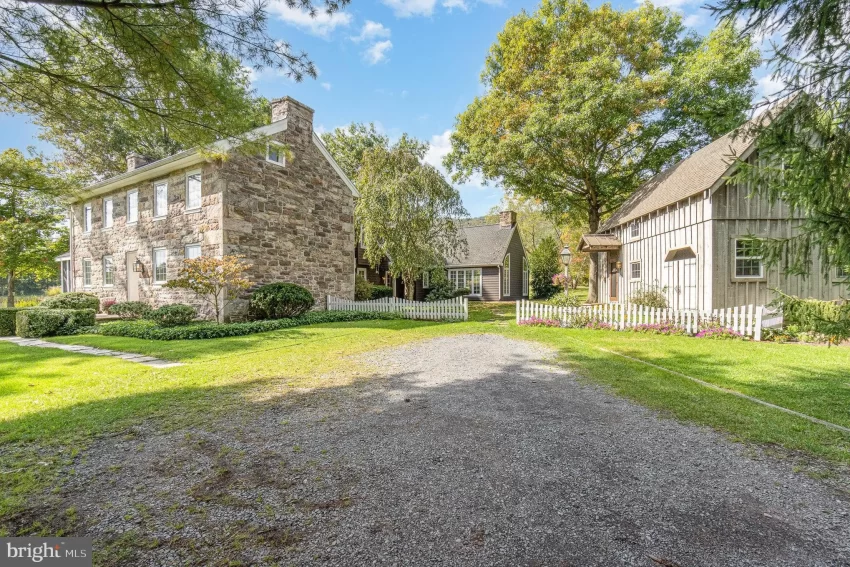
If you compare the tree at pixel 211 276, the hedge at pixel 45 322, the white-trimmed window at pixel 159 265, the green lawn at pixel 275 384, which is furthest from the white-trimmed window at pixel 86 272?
the green lawn at pixel 275 384

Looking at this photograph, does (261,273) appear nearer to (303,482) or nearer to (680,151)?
(303,482)

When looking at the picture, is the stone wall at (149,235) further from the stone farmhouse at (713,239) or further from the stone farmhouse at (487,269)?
the stone farmhouse at (713,239)

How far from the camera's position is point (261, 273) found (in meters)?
14.0

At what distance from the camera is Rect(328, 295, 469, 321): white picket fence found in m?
14.5

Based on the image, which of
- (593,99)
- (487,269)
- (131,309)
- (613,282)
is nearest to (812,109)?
(593,99)

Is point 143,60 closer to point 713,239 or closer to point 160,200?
point 160,200

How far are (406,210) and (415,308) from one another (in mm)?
4271

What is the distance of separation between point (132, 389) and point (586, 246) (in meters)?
18.5

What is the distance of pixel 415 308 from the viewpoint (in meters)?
15.0

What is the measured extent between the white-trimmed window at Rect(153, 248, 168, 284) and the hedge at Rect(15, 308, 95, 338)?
314 centimetres

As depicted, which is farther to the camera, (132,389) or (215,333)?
(215,333)

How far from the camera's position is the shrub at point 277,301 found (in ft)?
43.4

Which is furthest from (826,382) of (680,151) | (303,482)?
(680,151)

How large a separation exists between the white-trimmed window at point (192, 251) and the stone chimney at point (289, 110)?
5.89m
